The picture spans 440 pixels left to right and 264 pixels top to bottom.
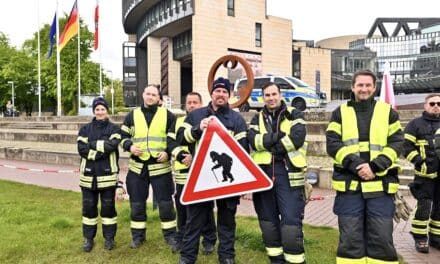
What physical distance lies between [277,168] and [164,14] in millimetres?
42801

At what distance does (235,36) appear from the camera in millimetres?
41562

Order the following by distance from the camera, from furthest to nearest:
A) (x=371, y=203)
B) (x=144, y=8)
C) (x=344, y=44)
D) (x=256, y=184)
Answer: (x=344, y=44) < (x=144, y=8) < (x=256, y=184) < (x=371, y=203)

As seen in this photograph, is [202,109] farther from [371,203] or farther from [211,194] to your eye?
[371,203]

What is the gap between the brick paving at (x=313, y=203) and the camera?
17.1ft

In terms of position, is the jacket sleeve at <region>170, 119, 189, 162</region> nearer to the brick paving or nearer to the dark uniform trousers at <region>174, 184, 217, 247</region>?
the dark uniform trousers at <region>174, 184, 217, 247</region>

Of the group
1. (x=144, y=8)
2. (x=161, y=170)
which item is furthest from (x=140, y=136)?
(x=144, y=8)

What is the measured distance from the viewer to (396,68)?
86000 mm

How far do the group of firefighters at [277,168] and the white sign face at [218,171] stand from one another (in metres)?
0.21

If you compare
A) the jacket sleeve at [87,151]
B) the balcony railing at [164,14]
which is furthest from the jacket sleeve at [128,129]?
the balcony railing at [164,14]

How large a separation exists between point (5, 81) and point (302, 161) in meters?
55.8

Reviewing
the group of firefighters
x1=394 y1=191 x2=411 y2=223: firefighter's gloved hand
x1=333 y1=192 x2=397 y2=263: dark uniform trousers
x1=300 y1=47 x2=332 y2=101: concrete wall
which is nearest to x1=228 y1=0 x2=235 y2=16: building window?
x1=300 y1=47 x2=332 y2=101: concrete wall

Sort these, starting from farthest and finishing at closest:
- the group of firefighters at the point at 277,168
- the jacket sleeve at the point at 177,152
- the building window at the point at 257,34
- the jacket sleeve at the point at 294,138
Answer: the building window at the point at 257,34 < the jacket sleeve at the point at 177,152 < the jacket sleeve at the point at 294,138 < the group of firefighters at the point at 277,168

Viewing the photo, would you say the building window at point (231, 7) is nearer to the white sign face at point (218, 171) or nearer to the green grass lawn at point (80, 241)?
the green grass lawn at point (80, 241)

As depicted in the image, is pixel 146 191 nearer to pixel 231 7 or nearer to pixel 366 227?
pixel 366 227
